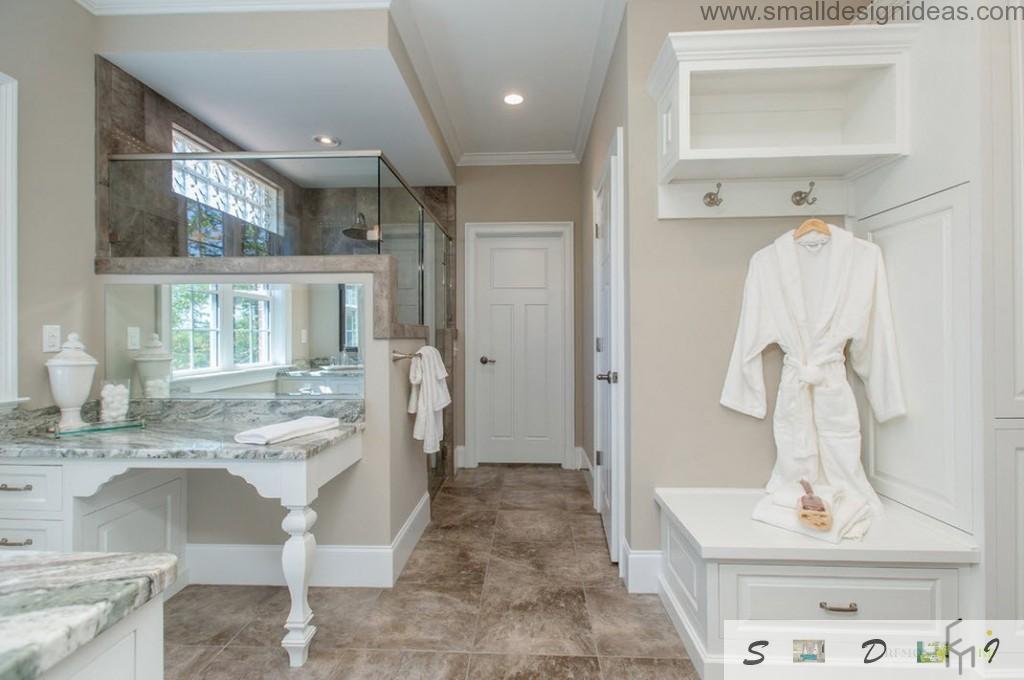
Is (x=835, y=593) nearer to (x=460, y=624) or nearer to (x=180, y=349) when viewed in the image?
(x=460, y=624)

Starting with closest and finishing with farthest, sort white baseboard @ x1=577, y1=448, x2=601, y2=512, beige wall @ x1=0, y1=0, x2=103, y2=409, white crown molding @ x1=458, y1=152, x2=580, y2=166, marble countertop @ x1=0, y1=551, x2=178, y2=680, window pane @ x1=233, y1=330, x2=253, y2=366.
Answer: marble countertop @ x1=0, y1=551, x2=178, y2=680, beige wall @ x1=0, y1=0, x2=103, y2=409, window pane @ x1=233, y1=330, x2=253, y2=366, white baseboard @ x1=577, y1=448, x2=601, y2=512, white crown molding @ x1=458, y1=152, x2=580, y2=166

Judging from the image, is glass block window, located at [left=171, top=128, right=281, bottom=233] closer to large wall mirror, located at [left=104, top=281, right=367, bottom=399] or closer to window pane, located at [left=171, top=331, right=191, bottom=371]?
large wall mirror, located at [left=104, top=281, right=367, bottom=399]

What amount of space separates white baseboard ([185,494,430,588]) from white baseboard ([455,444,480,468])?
6.61ft

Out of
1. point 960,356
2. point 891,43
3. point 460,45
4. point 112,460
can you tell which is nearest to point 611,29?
point 460,45

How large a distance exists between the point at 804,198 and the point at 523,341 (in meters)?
2.61

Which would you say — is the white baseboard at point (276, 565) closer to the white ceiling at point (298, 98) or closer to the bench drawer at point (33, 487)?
the bench drawer at point (33, 487)

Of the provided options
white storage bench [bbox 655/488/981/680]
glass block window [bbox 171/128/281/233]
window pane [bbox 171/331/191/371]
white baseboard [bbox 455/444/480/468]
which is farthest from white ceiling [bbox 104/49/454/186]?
white baseboard [bbox 455/444/480/468]

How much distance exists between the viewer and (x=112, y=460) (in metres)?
1.71

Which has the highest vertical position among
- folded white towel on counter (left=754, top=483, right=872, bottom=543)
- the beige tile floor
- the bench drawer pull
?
folded white towel on counter (left=754, top=483, right=872, bottom=543)

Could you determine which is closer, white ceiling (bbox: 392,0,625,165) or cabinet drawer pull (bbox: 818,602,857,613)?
cabinet drawer pull (bbox: 818,602,857,613)

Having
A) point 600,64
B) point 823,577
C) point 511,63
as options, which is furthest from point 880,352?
point 511,63

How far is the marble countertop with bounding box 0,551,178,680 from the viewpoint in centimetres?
52

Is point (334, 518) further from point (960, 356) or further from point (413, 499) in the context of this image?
point (960, 356)

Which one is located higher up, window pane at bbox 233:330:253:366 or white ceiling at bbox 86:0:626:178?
white ceiling at bbox 86:0:626:178
